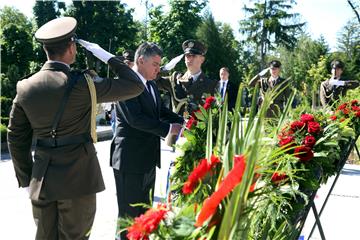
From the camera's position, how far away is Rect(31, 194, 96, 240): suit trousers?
285cm

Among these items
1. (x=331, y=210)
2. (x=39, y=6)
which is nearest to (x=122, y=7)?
(x=39, y=6)

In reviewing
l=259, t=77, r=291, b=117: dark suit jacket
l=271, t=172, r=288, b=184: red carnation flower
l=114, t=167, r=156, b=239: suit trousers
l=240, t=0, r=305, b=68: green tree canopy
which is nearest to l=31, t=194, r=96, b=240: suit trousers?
l=114, t=167, r=156, b=239: suit trousers

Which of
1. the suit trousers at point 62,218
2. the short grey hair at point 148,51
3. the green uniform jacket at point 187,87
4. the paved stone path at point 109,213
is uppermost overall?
the short grey hair at point 148,51

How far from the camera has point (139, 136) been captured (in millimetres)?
3617

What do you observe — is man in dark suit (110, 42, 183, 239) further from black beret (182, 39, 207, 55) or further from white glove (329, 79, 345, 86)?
white glove (329, 79, 345, 86)

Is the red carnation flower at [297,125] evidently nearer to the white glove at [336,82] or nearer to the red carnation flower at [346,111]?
the red carnation flower at [346,111]

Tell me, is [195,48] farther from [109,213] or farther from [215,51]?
[215,51]

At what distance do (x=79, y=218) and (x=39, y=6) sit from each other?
1366 inches

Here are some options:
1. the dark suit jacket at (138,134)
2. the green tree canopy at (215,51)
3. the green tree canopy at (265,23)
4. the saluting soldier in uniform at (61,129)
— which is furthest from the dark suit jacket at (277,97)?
the green tree canopy at (265,23)

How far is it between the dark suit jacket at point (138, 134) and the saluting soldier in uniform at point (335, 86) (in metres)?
5.09

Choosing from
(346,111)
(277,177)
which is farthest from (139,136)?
(277,177)

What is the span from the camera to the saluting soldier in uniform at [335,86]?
8.04m

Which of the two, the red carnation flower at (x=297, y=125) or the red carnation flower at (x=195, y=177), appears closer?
the red carnation flower at (x=195, y=177)

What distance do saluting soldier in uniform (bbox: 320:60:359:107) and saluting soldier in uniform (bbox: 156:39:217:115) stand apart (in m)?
3.93
